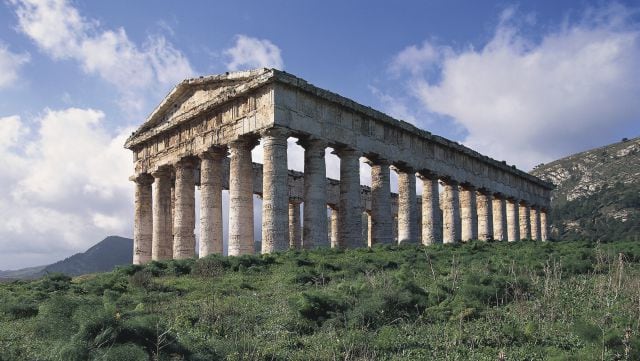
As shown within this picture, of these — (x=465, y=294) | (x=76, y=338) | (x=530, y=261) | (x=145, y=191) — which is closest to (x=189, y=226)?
(x=145, y=191)

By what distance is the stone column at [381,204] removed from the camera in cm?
2888

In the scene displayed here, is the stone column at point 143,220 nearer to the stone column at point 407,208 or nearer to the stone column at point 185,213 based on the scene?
the stone column at point 185,213

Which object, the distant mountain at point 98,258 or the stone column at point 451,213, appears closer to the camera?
the stone column at point 451,213

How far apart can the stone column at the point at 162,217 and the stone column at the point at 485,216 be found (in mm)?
20571

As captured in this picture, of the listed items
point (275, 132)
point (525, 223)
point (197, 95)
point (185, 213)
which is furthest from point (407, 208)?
point (525, 223)

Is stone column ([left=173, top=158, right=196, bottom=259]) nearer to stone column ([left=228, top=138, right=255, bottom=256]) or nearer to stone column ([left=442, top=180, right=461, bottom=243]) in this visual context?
stone column ([left=228, top=138, right=255, bottom=256])

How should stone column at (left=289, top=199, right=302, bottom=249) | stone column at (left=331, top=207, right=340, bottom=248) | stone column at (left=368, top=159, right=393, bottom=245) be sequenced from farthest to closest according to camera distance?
1. stone column at (left=331, top=207, right=340, bottom=248)
2. stone column at (left=289, top=199, right=302, bottom=249)
3. stone column at (left=368, top=159, right=393, bottom=245)

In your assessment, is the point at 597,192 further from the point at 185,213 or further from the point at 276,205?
the point at 276,205

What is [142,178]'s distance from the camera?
3353 centimetres

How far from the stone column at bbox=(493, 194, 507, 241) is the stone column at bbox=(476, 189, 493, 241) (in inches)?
77.1

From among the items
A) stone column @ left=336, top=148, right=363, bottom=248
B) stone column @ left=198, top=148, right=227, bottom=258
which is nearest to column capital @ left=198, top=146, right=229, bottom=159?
stone column @ left=198, top=148, right=227, bottom=258

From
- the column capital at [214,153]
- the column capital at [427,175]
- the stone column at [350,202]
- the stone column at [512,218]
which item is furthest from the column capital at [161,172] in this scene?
the stone column at [512,218]

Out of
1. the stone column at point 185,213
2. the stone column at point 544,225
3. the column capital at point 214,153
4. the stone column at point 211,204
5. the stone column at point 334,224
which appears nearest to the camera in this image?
the stone column at point 211,204

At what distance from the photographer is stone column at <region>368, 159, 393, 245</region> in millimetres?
28875
